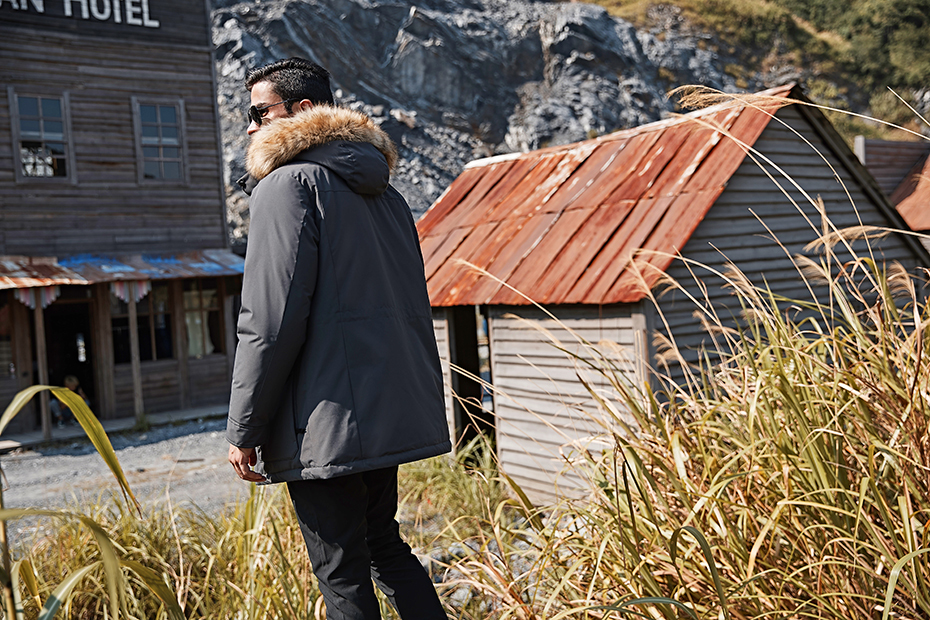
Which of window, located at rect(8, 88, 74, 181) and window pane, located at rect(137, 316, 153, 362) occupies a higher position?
window, located at rect(8, 88, 74, 181)

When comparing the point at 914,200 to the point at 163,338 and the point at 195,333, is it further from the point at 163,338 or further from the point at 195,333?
the point at 163,338

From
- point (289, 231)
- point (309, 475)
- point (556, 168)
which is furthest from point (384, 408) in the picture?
point (556, 168)

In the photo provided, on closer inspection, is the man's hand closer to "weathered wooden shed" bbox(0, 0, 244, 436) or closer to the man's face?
the man's face

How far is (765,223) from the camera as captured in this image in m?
5.44

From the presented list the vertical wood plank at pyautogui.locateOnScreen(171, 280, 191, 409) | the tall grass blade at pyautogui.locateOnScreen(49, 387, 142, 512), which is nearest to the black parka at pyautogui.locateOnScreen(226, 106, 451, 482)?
the tall grass blade at pyautogui.locateOnScreen(49, 387, 142, 512)

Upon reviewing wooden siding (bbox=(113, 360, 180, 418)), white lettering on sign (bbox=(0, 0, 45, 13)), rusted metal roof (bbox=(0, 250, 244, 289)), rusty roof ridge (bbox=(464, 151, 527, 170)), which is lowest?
wooden siding (bbox=(113, 360, 180, 418))

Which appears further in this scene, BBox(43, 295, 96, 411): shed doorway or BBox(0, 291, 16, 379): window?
BBox(43, 295, 96, 411): shed doorway

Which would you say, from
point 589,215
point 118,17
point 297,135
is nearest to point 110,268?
point 118,17

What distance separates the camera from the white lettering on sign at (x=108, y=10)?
12.2 m

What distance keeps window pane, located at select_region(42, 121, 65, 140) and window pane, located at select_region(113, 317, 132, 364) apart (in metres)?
3.31

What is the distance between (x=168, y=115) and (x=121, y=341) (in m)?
4.27

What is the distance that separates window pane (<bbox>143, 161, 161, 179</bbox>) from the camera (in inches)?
521

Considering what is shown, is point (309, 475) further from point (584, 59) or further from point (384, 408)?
point (584, 59)

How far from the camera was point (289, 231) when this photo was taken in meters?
2.03
